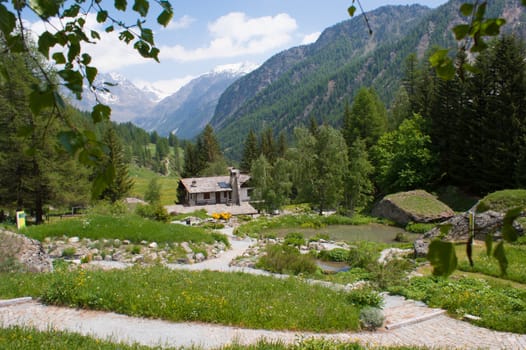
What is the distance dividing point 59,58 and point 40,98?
1.83ft

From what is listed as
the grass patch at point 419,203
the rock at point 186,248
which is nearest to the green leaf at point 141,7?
the rock at point 186,248

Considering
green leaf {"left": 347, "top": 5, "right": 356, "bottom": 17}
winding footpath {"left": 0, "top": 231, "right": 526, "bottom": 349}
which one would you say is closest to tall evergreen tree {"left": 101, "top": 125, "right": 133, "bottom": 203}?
winding footpath {"left": 0, "top": 231, "right": 526, "bottom": 349}

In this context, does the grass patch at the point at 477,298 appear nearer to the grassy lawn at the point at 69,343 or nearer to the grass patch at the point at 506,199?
the grassy lawn at the point at 69,343

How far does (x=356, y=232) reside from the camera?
28.8 metres

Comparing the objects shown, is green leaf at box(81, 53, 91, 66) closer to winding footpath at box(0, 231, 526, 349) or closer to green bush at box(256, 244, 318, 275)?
winding footpath at box(0, 231, 526, 349)

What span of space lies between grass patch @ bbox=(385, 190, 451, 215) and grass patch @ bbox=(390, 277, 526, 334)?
61.3 feet

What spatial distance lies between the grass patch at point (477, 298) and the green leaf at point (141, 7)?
9.52m

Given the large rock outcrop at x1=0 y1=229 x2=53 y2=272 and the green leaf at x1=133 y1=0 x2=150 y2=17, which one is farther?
the large rock outcrop at x1=0 y1=229 x2=53 y2=272

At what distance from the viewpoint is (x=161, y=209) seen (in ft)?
96.7

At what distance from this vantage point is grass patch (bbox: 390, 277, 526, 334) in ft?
28.6

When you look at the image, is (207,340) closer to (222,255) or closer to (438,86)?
(222,255)

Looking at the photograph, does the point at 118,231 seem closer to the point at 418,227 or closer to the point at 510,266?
the point at 510,266

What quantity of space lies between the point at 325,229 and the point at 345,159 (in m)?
10.7

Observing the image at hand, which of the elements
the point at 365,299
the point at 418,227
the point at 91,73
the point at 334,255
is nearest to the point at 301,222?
the point at 418,227
